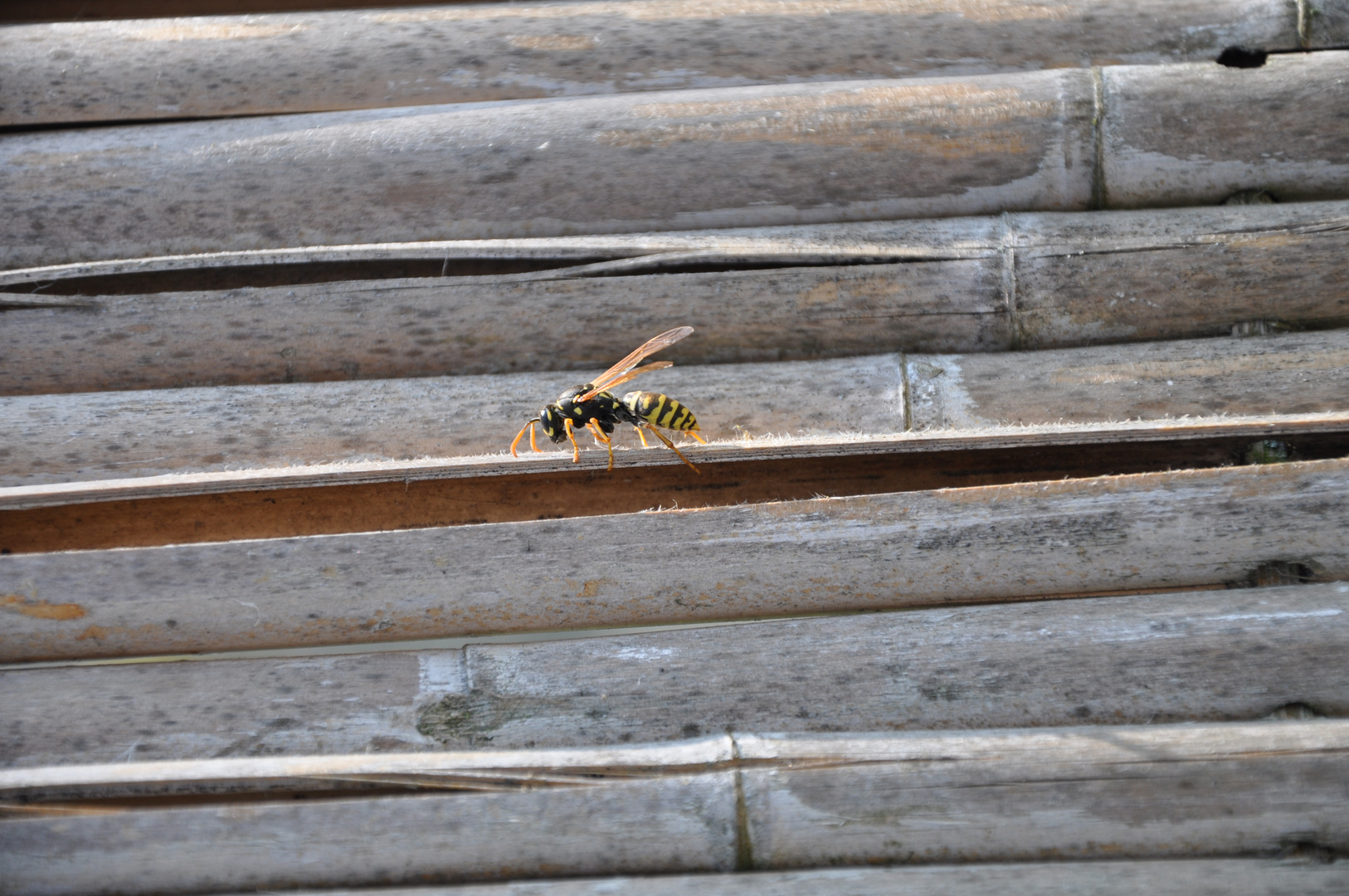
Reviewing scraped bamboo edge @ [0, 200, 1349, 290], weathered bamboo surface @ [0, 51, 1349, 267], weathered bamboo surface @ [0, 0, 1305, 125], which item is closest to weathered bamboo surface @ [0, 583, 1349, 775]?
scraped bamboo edge @ [0, 200, 1349, 290]

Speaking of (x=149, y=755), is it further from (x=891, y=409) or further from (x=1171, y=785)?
(x=1171, y=785)

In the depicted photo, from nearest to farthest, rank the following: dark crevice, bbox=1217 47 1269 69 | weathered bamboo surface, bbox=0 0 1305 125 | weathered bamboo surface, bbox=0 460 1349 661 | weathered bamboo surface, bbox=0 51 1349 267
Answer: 1. weathered bamboo surface, bbox=0 460 1349 661
2. weathered bamboo surface, bbox=0 51 1349 267
3. dark crevice, bbox=1217 47 1269 69
4. weathered bamboo surface, bbox=0 0 1305 125

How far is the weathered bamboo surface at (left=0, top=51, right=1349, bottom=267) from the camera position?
330cm

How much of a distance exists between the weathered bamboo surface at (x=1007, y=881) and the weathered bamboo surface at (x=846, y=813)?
5 cm

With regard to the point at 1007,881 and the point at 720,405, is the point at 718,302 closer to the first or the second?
the point at 720,405

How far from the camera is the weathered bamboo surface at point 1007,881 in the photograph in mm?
2533

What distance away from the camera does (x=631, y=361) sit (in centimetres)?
311

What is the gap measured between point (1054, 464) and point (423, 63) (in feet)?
9.61

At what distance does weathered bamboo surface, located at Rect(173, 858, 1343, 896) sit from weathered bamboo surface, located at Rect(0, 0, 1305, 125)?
2.97 m

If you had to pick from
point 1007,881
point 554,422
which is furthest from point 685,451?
point 1007,881

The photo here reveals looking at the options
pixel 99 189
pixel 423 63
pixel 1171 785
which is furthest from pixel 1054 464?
pixel 99 189

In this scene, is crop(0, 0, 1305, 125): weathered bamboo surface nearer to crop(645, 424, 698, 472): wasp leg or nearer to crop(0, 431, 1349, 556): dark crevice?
crop(645, 424, 698, 472): wasp leg

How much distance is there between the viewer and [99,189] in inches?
135

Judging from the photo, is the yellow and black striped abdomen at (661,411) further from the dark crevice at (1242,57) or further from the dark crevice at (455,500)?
the dark crevice at (1242,57)
